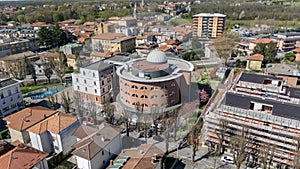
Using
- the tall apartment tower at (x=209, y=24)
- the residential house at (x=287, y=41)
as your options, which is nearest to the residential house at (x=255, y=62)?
the residential house at (x=287, y=41)

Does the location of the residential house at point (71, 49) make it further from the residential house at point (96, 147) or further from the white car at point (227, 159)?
the white car at point (227, 159)

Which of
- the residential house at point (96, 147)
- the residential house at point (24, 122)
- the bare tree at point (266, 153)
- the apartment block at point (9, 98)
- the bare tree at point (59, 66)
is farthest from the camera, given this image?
the bare tree at point (59, 66)

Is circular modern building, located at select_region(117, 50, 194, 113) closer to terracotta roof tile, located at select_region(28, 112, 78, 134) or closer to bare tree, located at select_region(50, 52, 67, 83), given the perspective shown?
terracotta roof tile, located at select_region(28, 112, 78, 134)

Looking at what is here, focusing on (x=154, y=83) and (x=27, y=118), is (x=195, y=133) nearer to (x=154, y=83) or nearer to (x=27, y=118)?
(x=154, y=83)

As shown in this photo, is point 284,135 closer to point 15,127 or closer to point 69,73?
point 15,127

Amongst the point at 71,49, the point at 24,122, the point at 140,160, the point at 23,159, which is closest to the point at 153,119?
the point at 140,160
